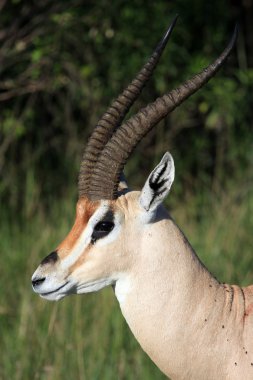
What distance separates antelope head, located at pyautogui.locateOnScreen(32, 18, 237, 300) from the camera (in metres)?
4.64

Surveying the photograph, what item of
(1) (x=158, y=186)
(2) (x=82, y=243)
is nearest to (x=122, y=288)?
(2) (x=82, y=243)

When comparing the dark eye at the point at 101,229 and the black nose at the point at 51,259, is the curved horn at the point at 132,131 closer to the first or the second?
the dark eye at the point at 101,229

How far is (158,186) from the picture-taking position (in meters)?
4.73

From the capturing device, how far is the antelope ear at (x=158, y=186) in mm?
4691

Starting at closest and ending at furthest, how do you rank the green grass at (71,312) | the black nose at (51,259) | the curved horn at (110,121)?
1. the black nose at (51,259)
2. the curved horn at (110,121)
3. the green grass at (71,312)

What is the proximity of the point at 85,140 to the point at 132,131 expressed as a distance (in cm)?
679

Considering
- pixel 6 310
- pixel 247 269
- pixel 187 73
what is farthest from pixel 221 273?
pixel 187 73

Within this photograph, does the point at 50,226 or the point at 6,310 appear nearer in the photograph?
the point at 6,310

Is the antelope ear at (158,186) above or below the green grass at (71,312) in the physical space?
above

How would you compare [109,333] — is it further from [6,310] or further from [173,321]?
[173,321]

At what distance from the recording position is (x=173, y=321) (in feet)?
15.1

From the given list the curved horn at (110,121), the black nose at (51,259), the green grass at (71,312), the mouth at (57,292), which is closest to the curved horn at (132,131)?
the curved horn at (110,121)

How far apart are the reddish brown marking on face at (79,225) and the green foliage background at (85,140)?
2034 mm

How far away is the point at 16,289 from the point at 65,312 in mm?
863
